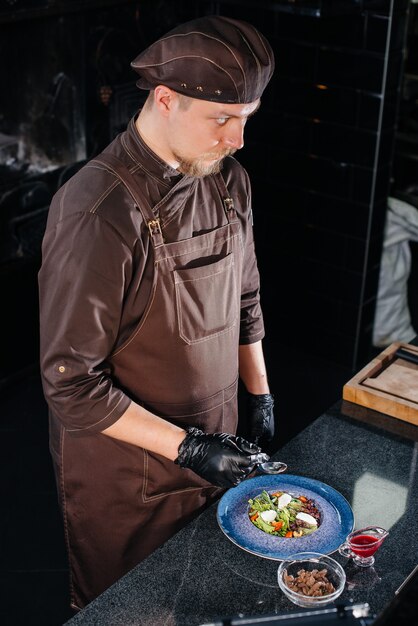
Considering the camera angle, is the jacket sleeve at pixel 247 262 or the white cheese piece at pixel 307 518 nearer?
the white cheese piece at pixel 307 518

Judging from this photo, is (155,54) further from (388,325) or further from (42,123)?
(388,325)

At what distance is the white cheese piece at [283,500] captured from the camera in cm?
217

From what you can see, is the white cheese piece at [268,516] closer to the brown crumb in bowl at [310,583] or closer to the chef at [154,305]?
the chef at [154,305]

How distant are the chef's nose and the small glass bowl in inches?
38.2

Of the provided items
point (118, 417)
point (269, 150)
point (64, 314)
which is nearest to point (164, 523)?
point (118, 417)

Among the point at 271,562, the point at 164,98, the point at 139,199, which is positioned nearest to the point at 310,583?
the point at 271,562

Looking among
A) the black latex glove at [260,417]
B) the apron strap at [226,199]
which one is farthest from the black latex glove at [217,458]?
the apron strap at [226,199]

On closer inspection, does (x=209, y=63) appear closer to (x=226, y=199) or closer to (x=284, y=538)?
(x=226, y=199)

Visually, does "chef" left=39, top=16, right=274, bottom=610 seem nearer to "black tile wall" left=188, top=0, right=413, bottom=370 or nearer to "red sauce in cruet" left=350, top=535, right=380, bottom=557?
"red sauce in cruet" left=350, top=535, right=380, bottom=557

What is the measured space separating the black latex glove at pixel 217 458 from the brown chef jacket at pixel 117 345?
18cm

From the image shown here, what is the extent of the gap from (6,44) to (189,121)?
2122mm

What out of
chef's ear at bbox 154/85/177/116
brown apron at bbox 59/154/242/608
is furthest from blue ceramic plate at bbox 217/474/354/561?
chef's ear at bbox 154/85/177/116

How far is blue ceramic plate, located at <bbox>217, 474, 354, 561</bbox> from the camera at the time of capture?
2045 millimetres

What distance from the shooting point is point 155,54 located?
2.13 m
